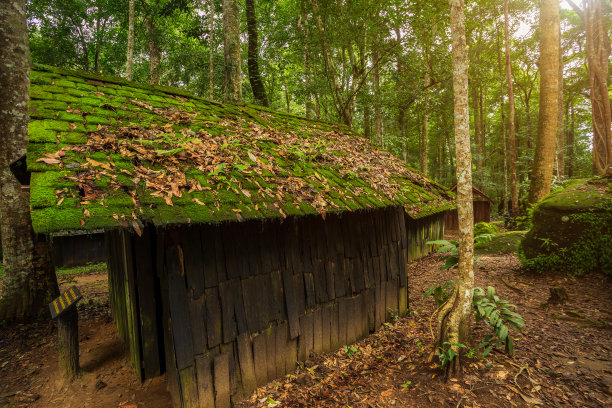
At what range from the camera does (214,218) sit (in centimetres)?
278

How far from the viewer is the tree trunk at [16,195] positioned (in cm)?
529

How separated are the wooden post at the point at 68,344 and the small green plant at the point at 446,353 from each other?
541 cm

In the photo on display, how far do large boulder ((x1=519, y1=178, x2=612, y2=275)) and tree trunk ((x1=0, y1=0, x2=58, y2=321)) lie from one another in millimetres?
11326

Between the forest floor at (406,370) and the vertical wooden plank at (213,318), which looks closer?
the forest floor at (406,370)

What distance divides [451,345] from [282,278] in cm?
251

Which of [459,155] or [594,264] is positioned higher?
[459,155]

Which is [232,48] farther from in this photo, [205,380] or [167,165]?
[205,380]

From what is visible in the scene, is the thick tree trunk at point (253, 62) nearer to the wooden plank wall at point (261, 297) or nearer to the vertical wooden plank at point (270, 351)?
the wooden plank wall at point (261, 297)

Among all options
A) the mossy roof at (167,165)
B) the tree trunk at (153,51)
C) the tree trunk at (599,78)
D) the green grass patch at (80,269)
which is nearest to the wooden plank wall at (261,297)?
the mossy roof at (167,165)

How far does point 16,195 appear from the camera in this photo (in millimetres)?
5578

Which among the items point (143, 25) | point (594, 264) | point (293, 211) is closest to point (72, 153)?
point (293, 211)

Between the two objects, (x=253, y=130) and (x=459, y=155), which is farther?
(x=253, y=130)

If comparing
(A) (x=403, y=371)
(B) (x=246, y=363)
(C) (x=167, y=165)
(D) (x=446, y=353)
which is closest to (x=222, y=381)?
(B) (x=246, y=363)

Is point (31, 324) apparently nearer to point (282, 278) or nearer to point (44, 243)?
point (44, 243)
